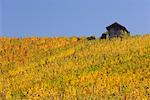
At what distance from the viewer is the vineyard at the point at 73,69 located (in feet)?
77.7

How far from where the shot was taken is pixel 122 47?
1697 inches

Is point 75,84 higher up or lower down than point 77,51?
lower down

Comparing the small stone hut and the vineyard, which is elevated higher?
the small stone hut

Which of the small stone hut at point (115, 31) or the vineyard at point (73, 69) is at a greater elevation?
the small stone hut at point (115, 31)

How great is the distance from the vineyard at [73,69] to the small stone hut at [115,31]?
3931mm

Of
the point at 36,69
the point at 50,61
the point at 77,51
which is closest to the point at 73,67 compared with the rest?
the point at 36,69

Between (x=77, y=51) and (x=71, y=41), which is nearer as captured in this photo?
(x=77, y=51)

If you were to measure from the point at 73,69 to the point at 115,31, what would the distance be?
22.6 metres

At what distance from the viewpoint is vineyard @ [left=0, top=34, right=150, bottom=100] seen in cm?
2369

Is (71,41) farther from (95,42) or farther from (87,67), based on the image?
(87,67)

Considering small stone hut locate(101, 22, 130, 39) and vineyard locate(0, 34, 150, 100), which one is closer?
vineyard locate(0, 34, 150, 100)

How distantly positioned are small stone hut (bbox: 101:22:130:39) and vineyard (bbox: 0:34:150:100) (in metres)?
3.93

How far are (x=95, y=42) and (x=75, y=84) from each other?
22.2 metres

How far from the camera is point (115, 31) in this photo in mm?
56625
